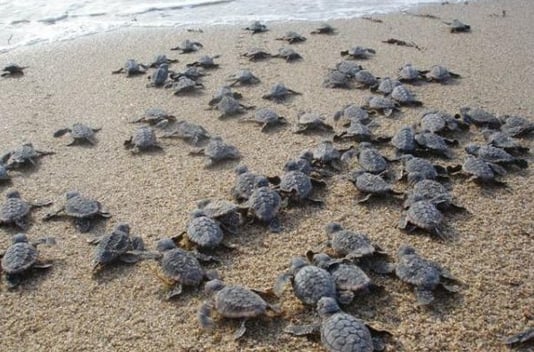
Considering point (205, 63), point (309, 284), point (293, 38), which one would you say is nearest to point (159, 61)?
point (205, 63)

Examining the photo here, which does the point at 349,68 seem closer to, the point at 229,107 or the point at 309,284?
the point at 229,107

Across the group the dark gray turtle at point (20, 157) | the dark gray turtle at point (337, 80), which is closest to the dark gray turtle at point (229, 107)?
the dark gray turtle at point (337, 80)

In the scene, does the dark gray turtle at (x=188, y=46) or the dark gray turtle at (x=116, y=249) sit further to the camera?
the dark gray turtle at (x=188, y=46)

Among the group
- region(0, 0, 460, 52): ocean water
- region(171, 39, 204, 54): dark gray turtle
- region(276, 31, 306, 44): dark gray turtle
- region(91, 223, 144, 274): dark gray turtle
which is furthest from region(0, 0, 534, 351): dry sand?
region(0, 0, 460, 52): ocean water

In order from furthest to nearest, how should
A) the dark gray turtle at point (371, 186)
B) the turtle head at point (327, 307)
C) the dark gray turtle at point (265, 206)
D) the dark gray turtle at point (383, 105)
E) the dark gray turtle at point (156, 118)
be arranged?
the dark gray turtle at point (383, 105) → the dark gray turtle at point (156, 118) → the dark gray turtle at point (371, 186) → the dark gray turtle at point (265, 206) → the turtle head at point (327, 307)

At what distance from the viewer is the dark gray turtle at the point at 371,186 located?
3896 mm

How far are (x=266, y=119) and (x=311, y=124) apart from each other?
0.42 meters

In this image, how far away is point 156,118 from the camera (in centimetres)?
523

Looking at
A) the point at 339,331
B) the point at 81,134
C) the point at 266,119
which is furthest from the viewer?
the point at 266,119

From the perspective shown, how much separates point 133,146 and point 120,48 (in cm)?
314

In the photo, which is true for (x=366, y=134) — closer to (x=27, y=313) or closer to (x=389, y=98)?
(x=389, y=98)

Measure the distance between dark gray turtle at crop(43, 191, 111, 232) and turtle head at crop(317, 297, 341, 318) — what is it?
1.77 m

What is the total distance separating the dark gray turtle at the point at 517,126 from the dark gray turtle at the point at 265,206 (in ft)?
7.59

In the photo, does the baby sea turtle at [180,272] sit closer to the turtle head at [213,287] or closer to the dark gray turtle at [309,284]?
the turtle head at [213,287]
